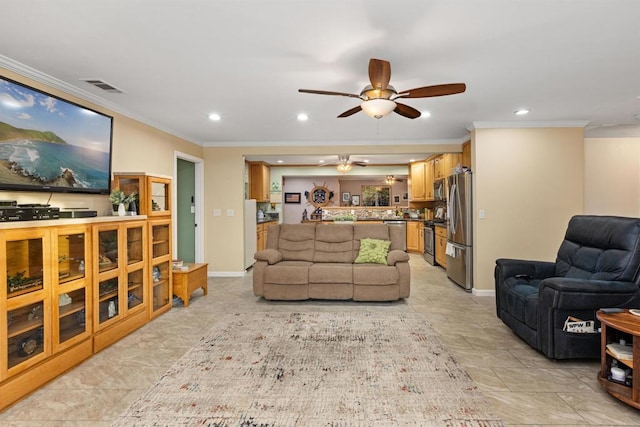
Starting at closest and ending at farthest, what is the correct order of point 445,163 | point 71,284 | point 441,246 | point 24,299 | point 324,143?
point 24,299 → point 71,284 → point 324,143 → point 445,163 → point 441,246

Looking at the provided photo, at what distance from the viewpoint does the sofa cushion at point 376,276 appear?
14.1 ft

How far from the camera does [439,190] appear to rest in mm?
6832

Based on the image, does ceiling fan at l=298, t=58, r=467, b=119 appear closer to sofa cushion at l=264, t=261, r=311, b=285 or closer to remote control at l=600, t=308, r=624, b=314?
remote control at l=600, t=308, r=624, b=314

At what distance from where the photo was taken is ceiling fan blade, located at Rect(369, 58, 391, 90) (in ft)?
7.48

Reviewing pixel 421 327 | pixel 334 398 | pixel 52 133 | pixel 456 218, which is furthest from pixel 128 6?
pixel 456 218

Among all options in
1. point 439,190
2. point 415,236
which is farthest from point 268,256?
point 415,236

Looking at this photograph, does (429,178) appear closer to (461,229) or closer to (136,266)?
(461,229)

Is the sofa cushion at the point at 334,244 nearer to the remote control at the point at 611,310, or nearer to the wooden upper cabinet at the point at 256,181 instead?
the remote control at the point at 611,310

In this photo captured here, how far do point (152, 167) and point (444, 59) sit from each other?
152 inches

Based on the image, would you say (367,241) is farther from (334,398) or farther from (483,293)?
(334,398)

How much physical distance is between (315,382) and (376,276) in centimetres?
208

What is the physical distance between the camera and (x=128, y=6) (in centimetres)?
196

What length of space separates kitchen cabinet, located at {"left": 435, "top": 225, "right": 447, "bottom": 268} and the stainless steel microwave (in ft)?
2.07

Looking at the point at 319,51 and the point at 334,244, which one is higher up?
the point at 319,51
